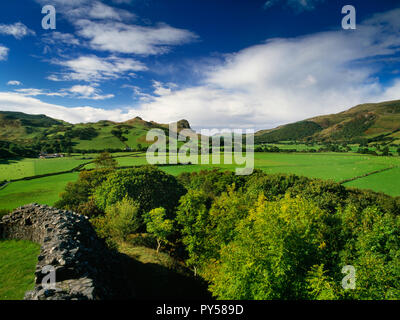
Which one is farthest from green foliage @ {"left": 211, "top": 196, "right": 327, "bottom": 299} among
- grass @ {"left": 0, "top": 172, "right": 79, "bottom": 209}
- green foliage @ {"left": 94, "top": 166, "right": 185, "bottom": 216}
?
grass @ {"left": 0, "top": 172, "right": 79, "bottom": 209}

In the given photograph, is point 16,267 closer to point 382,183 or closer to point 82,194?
point 82,194

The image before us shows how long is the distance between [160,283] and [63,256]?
1384 centimetres

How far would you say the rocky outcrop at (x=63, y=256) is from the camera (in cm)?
1007

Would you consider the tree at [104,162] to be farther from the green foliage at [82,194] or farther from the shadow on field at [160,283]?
the shadow on field at [160,283]

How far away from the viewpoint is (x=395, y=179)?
2655 inches

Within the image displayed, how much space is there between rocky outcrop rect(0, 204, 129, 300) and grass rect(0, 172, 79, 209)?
33638 mm

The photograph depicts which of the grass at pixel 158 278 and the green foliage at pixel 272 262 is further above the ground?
the green foliage at pixel 272 262

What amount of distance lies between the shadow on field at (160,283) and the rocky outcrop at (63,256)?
17.8 ft

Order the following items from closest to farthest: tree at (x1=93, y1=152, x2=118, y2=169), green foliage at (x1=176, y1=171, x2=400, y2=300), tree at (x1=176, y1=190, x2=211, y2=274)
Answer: green foliage at (x1=176, y1=171, x2=400, y2=300)
tree at (x1=176, y1=190, x2=211, y2=274)
tree at (x1=93, y1=152, x2=118, y2=169)

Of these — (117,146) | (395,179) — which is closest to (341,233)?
(395,179)

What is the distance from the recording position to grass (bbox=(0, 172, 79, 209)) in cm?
4822

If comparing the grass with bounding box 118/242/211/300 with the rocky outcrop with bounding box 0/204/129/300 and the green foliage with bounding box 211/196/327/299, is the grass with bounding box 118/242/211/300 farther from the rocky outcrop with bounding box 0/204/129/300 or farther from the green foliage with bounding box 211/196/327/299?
the green foliage with bounding box 211/196/327/299

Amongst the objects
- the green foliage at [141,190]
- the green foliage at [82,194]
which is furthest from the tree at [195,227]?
the green foliage at [82,194]

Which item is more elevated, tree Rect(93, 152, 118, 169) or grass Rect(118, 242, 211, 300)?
tree Rect(93, 152, 118, 169)
